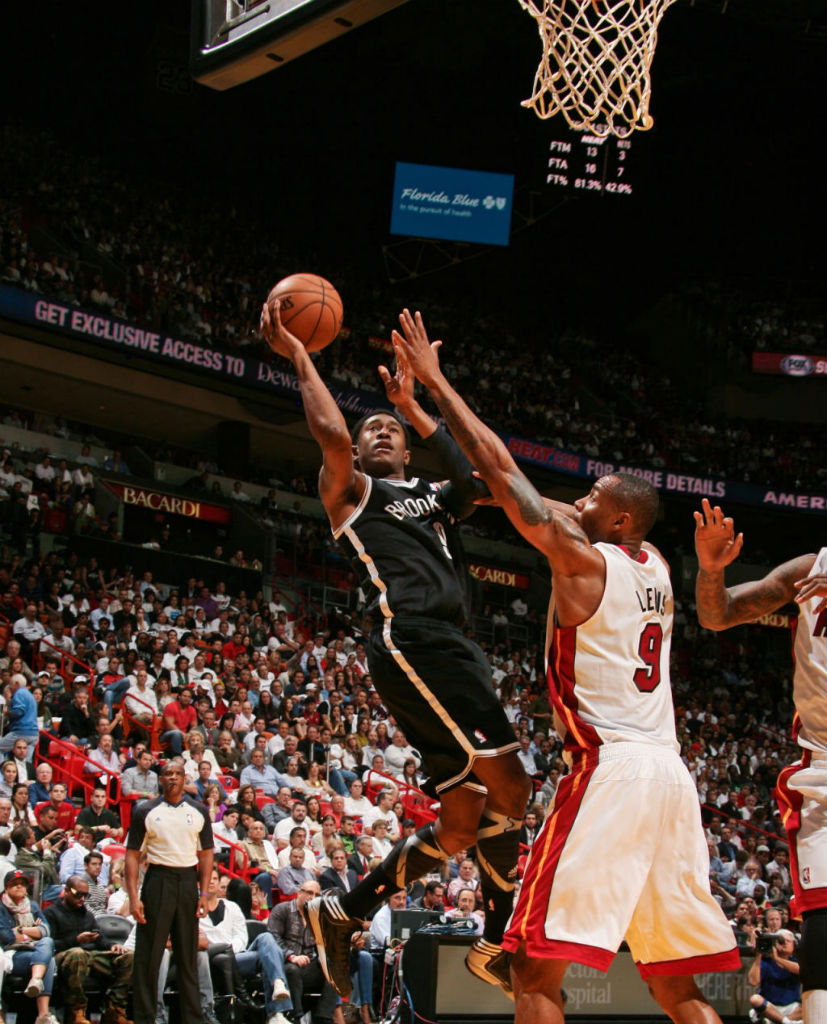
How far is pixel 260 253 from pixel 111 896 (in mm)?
20701


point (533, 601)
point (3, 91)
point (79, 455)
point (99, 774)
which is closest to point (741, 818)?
point (533, 601)

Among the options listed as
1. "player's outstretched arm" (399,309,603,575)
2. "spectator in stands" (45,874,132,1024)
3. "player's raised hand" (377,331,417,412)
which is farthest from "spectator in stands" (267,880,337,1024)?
"player's outstretched arm" (399,309,603,575)

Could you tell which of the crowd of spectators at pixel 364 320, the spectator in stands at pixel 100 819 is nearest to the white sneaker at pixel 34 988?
the spectator in stands at pixel 100 819

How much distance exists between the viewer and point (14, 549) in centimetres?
1789

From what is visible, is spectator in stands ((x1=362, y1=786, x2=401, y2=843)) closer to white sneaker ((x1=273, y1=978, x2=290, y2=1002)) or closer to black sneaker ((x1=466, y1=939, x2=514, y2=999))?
white sneaker ((x1=273, y1=978, x2=290, y2=1002))

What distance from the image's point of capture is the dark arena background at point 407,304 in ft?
Result: 68.9

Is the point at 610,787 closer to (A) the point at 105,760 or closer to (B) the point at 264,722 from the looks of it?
(A) the point at 105,760

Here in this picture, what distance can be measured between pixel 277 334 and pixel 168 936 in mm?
5184

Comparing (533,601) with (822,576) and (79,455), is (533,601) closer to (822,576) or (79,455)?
(79,455)

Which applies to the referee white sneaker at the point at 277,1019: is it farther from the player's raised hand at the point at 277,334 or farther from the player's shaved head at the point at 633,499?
the player's shaved head at the point at 633,499

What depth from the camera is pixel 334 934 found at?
509cm

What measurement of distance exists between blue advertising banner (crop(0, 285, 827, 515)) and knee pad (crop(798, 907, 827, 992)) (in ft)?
54.1

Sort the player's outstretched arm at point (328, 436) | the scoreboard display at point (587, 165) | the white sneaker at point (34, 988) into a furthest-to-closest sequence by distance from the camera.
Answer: the scoreboard display at point (587, 165)
the white sneaker at point (34, 988)
the player's outstretched arm at point (328, 436)

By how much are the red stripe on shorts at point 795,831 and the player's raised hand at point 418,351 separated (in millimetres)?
1857
